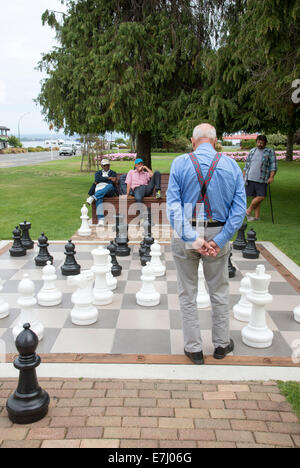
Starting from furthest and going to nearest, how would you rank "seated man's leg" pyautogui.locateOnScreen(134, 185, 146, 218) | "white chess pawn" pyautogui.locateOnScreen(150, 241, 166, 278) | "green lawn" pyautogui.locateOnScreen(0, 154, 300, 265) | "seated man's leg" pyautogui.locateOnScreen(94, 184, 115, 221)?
1. "seated man's leg" pyautogui.locateOnScreen(134, 185, 146, 218)
2. "seated man's leg" pyautogui.locateOnScreen(94, 184, 115, 221)
3. "green lawn" pyautogui.locateOnScreen(0, 154, 300, 265)
4. "white chess pawn" pyautogui.locateOnScreen(150, 241, 166, 278)

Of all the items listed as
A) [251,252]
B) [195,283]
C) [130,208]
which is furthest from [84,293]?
[130,208]

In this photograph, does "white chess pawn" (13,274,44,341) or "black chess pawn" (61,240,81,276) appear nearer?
"white chess pawn" (13,274,44,341)

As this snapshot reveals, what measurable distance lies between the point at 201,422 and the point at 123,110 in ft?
32.0

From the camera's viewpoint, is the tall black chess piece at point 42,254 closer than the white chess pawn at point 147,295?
No

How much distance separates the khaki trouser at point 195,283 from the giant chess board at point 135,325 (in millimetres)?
285

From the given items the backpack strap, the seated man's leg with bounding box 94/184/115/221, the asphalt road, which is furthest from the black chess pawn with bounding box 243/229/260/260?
the asphalt road

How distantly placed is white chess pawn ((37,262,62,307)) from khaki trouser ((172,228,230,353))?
66.1 inches

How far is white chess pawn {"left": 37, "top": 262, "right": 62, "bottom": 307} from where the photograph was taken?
4.31 meters

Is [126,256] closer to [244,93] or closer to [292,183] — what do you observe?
[244,93]

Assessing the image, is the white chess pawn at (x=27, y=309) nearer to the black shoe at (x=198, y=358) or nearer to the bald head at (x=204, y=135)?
the black shoe at (x=198, y=358)

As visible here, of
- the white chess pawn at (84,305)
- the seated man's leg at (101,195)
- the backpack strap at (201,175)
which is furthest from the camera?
the seated man's leg at (101,195)

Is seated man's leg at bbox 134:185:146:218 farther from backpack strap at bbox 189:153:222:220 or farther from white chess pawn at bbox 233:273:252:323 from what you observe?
backpack strap at bbox 189:153:222:220

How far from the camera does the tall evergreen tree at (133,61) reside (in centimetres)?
1077

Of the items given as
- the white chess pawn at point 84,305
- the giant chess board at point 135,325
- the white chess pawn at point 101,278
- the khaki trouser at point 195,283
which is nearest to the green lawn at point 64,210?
the giant chess board at point 135,325
